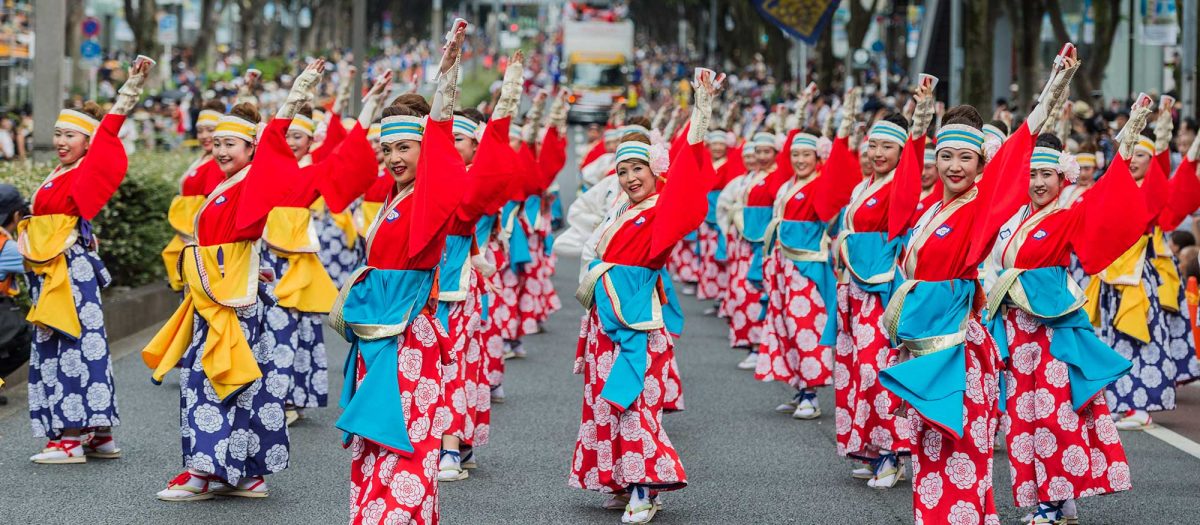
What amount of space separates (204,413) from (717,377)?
538 cm

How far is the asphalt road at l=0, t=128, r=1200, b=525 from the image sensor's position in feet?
23.6

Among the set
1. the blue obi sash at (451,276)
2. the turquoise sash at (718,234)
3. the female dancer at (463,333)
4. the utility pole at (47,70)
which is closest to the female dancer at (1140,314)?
the female dancer at (463,333)

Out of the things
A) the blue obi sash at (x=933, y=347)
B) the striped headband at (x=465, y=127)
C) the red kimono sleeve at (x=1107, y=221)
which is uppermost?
the striped headband at (x=465, y=127)

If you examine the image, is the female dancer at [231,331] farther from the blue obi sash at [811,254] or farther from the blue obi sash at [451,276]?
the blue obi sash at [811,254]

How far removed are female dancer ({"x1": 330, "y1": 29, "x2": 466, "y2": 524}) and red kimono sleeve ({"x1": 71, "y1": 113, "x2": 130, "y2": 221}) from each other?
2442 mm

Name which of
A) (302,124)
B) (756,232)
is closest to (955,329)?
(302,124)

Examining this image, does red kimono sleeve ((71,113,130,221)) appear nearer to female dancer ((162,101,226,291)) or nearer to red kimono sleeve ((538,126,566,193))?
female dancer ((162,101,226,291))

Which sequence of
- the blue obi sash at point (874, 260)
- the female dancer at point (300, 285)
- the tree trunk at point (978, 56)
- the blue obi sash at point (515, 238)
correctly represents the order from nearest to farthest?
the blue obi sash at point (874, 260)
the female dancer at point (300, 285)
the blue obi sash at point (515, 238)
the tree trunk at point (978, 56)

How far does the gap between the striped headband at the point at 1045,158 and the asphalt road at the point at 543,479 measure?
5.19ft

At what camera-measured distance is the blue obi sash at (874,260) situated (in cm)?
835

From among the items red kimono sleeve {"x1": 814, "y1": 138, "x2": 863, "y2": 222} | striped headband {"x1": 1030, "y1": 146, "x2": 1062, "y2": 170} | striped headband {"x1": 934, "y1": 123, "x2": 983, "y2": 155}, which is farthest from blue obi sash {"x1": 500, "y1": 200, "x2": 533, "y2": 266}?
striped headband {"x1": 934, "y1": 123, "x2": 983, "y2": 155}

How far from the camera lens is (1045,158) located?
7355 millimetres

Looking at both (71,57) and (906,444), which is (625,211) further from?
(71,57)

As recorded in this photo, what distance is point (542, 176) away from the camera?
37.7ft
